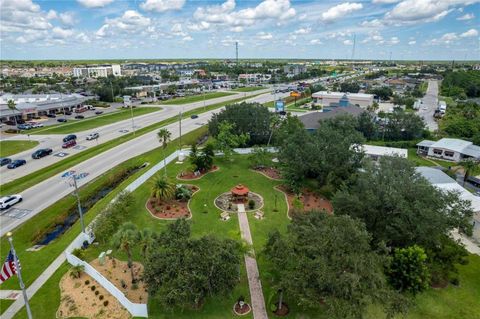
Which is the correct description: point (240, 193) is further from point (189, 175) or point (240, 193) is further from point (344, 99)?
point (344, 99)

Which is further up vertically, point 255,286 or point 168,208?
point 168,208

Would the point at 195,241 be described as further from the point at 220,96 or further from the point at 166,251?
the point at 220,96

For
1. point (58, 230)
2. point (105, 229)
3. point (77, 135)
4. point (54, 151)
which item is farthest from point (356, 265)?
point (77, 135)

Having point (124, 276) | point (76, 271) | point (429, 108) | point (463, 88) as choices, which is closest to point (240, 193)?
point (124, 276)

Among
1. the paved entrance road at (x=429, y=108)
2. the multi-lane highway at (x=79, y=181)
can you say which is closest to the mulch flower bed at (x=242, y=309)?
the multi-lane highway at (x=79, y=181)

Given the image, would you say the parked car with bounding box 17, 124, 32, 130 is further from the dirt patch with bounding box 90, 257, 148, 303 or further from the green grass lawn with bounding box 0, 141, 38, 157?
the dirt patch with bounding box 90, 257, 148, 303

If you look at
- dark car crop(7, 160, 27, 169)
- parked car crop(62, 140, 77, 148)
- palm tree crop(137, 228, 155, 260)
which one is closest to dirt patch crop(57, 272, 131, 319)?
palm tree crop(137, 228, 155, 260)
